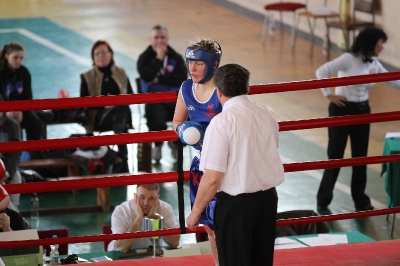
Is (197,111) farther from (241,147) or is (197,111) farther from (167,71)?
(167,71)

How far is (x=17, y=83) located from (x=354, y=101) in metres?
4.15

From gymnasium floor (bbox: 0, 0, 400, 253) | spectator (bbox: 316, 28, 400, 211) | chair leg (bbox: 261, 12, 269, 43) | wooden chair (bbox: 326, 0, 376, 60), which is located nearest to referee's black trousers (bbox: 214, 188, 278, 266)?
gymnasium floor (bbox: 0, 0, 400, 253)

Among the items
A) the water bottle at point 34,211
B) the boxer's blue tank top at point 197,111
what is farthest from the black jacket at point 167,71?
the boxer's blue tank top at point 197,111

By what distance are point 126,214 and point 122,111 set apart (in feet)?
10.3

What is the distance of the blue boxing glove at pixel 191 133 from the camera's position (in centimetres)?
447

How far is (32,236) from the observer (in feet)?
18.3

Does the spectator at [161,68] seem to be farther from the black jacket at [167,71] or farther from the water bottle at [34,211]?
the water bottle at [34,211]

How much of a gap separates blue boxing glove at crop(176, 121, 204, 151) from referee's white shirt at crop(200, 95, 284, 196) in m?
0.26

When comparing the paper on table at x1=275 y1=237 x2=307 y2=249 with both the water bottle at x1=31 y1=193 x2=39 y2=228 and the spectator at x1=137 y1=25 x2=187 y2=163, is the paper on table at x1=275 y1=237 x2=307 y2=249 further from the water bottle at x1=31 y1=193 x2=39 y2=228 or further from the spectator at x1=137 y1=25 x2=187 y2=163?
the spectator at x1=137 y1=25 x2=187 y2=163

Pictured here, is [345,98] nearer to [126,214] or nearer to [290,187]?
[290,187]

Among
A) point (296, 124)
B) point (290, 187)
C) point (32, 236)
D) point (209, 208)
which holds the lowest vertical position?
point (290, 187)

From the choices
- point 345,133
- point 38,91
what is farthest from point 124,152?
point 38,91

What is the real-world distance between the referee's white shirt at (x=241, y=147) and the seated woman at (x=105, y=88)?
19.4 feet

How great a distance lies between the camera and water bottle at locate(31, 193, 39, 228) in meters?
8.87
